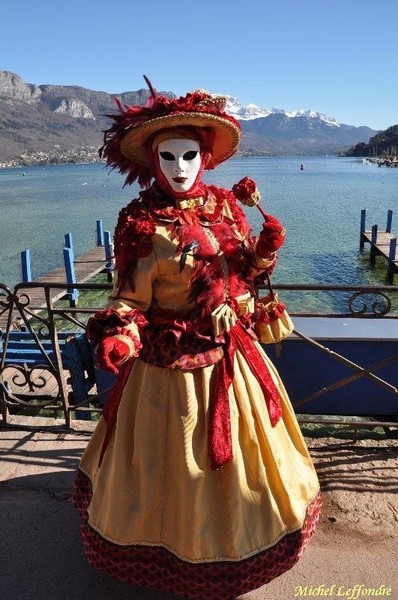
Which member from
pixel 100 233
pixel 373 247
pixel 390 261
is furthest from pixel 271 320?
pixel 100 233

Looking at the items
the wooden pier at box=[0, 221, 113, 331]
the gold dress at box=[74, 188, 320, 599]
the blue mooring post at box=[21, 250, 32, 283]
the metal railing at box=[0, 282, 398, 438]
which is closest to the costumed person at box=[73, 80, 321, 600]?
the gold dress at box=[74, 188, 320, 599]

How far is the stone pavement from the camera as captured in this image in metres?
2.26

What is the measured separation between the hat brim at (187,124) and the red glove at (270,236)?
47 centimetres

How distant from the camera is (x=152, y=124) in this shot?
2.07 meters

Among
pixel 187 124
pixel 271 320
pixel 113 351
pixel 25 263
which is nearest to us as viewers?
pixel 113 351

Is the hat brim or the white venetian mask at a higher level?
the hat brim

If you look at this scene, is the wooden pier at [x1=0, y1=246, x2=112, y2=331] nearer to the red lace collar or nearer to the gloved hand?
the red lace collar

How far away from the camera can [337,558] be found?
2408 mm

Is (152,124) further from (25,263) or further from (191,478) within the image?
(25,263)

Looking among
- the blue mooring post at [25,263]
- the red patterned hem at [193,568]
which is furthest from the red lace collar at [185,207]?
the blue mooring post at [25,263]

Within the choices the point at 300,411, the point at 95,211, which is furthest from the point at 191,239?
the point at 95,211

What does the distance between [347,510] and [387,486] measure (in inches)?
13.7

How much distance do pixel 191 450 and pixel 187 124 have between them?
1.36m

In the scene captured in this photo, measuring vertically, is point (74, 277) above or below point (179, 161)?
below
